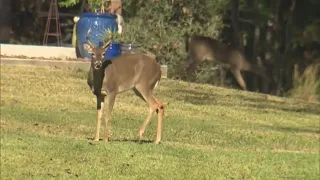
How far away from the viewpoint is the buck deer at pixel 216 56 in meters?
22.3

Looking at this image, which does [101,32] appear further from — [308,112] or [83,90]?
[308,112]

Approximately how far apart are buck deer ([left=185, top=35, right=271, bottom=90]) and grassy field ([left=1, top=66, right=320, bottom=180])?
2.82 meters

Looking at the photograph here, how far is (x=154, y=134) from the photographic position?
44.3 ft

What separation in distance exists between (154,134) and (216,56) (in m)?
10.5

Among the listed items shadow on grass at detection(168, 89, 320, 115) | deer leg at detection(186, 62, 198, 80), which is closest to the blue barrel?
shadow on grass at detection(168, 89, 320, 115)

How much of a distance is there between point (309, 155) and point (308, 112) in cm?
631

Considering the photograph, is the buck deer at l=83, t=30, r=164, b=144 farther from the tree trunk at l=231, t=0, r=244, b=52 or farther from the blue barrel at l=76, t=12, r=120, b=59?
the tree trunk at l=231, t=0, r=244, b=52

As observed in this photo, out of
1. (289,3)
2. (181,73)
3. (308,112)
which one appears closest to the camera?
(308,112)

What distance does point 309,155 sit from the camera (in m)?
12.3

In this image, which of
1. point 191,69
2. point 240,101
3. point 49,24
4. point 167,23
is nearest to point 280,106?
point 240,101

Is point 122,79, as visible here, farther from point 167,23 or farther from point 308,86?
point 308,86

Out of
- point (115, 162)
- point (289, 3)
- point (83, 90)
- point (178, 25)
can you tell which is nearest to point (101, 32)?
point (83, 90)

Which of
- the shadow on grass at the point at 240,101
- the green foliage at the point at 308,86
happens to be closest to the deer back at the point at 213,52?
the green foliage at the point at 308,86

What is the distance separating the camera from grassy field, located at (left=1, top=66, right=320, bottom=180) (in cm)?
1044
